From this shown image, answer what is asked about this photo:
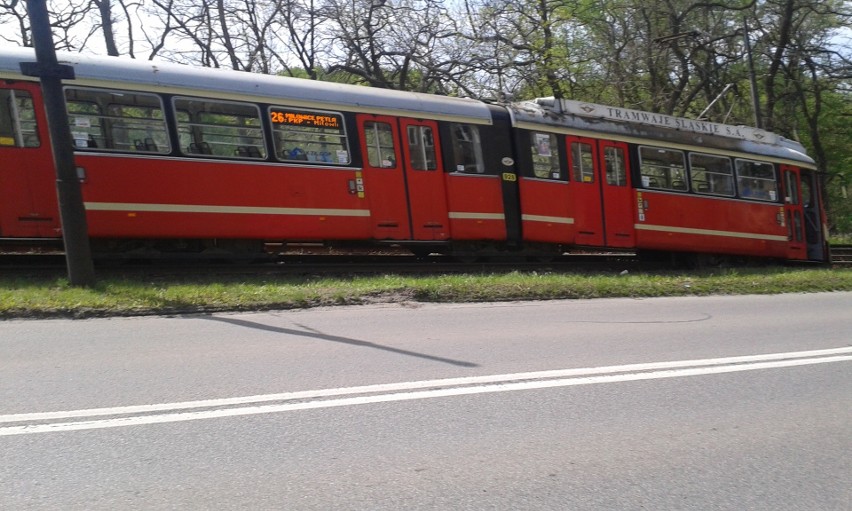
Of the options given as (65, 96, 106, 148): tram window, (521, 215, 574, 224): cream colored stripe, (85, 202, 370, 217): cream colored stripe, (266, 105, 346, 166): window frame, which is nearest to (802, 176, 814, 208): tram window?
(521, 215, 574, 224): cream colored stripe

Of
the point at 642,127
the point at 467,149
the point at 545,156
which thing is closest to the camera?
the point at 467,149

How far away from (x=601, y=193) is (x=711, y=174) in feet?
11.6

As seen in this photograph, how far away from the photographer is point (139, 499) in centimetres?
335

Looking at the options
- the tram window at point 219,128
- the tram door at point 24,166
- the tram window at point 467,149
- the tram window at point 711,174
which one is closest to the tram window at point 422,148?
the tram window at point 467,149

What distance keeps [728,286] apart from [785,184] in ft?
22.5

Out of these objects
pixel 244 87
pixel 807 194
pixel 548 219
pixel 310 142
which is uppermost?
pixel 244 87

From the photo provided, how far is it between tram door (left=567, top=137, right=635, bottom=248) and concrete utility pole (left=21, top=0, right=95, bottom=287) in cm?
939

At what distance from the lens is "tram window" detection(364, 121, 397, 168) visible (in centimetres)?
1177

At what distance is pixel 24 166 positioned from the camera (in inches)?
372

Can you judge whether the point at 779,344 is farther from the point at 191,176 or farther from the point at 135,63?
the point at 135,63

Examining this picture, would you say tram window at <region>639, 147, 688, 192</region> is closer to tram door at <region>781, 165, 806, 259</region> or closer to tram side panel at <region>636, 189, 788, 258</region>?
tram side panel at <region>636, 189, 788, 258</region>

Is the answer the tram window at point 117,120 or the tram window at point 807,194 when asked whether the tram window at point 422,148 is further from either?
the tram window at point 807,194

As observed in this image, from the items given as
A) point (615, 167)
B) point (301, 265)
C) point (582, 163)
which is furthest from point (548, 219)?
point (301, 265)

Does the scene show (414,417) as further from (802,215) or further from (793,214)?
(802,215)
